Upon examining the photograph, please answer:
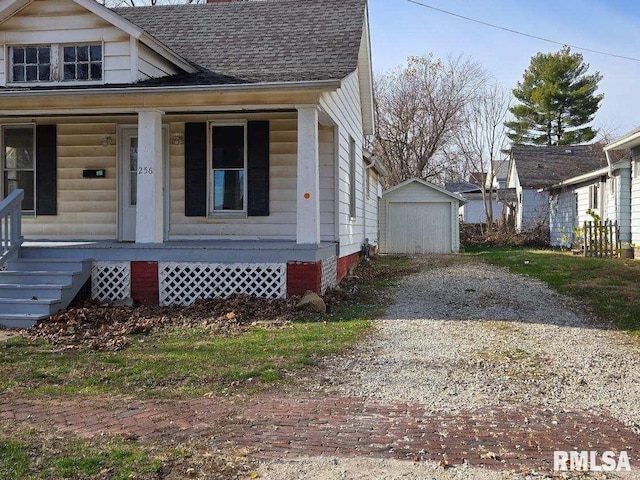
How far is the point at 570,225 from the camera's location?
25.3 metres

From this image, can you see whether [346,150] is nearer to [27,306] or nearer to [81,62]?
[81,62]

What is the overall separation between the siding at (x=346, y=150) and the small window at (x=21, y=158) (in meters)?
5.86

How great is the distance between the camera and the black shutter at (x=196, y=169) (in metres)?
11.1

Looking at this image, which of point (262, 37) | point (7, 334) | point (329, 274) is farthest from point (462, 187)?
point (7, 334)

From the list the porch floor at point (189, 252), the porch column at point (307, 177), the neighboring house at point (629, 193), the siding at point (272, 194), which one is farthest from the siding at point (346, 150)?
the neighboring house at point (629, 193)

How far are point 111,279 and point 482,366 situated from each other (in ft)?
20.1

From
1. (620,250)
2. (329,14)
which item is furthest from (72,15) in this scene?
(620,250)

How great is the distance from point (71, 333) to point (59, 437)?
3.76 m

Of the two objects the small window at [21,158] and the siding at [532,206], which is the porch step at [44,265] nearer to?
the small window at [21,158]

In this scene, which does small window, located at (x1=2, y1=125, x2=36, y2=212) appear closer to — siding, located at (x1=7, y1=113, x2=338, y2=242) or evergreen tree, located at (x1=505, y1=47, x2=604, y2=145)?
siding, located at (x1=7, y1=113, x2=338, y2=242)

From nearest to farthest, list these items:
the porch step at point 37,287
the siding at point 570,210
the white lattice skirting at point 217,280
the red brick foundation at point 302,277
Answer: the porch step at point 37,287
the red brick foundation at point 302,277
the white lattice skirting at point 217,280
the siding at point 570,210

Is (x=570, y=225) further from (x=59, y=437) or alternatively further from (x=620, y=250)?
(x=59, y=437)

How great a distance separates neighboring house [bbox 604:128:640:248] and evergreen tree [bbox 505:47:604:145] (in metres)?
30.4

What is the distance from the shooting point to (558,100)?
47.6 meters
